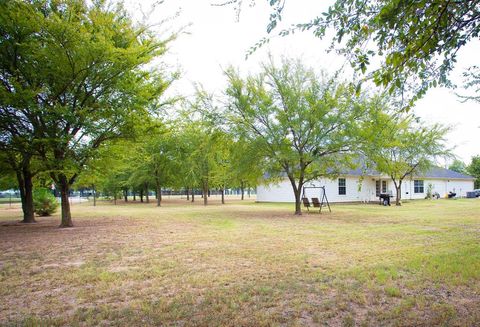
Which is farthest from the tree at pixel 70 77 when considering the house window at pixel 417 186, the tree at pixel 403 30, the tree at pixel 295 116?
the house window at pixel 417 186

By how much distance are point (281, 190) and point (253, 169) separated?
16.5 meters

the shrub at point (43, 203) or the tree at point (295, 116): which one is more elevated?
the tree at point (295, 116)

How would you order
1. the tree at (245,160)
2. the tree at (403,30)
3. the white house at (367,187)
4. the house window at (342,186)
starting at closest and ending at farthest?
the tree at (403,30) → the tree at (245,160) → the white house at (367,187) → the house window at (342,186)

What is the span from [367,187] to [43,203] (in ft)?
87.8

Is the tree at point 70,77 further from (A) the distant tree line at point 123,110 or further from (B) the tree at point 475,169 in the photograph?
(B) the tree at point 475,169

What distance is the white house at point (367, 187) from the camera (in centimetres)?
3052

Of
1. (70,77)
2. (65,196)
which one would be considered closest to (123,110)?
(70,77)

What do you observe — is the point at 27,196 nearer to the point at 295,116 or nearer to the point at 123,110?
the point at 123,110

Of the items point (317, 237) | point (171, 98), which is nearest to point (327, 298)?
point (317, 237)

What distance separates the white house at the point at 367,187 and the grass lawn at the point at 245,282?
1853cm

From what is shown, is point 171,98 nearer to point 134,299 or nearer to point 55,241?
point 55,241

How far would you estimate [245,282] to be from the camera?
500 cm

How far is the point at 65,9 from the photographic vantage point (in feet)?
35.9

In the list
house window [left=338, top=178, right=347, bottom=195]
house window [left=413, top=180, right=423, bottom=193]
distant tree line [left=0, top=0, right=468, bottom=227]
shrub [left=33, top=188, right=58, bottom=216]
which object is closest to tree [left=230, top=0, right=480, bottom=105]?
distant tree line [left=0, top=0, right=468, bottom=227]
